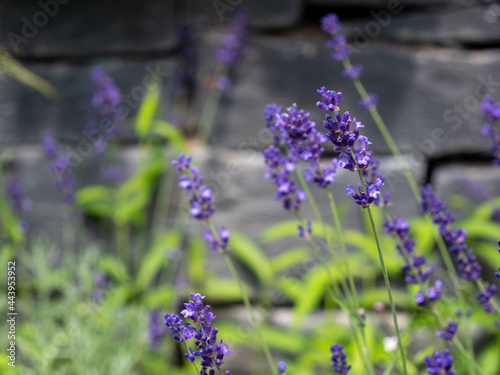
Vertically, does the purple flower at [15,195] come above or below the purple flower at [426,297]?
below

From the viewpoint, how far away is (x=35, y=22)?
2.44 meters

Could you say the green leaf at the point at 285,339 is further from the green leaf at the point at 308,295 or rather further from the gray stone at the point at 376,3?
the gray stone at the point at 376,3

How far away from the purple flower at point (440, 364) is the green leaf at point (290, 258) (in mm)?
1418

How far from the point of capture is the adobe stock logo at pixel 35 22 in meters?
2.43

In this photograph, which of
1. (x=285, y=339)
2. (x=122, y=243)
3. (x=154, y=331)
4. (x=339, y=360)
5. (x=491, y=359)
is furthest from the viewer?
(x=122, y=243)

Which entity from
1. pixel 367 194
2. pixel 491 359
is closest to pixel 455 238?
pixel 367 194

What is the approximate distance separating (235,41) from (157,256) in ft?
3.45

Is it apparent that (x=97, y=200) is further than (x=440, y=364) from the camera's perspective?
Yes

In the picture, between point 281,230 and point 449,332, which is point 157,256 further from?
point 449,332

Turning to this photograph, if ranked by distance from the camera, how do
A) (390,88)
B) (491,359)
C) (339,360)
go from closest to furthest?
(339,360) → (491,359) → (390,88)

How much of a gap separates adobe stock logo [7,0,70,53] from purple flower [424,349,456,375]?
2334 mm

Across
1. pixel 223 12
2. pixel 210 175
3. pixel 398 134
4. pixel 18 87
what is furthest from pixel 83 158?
pixel 398 134

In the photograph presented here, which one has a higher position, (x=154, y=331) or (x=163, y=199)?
(x=163, y=199)

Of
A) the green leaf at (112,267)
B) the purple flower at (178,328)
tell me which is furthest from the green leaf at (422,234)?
the purple flower at (178,328)
